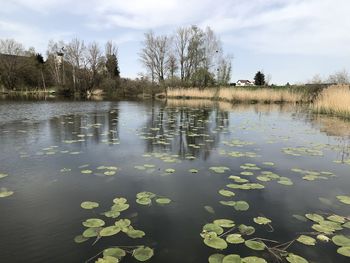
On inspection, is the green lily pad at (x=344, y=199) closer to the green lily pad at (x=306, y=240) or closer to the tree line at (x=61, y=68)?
the green lily pad at (x=306, y=240)

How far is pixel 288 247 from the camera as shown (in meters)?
2.25

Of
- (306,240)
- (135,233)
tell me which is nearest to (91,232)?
(135,233)

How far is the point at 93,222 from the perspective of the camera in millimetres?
2543

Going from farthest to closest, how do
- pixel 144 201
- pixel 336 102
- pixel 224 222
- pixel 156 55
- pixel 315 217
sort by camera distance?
pixel 156 55 → pixel 336 102 → pixel 144 201 → pixel 315 217 → pixel 224 222

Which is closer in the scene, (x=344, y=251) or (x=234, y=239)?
(x=344, y=251)

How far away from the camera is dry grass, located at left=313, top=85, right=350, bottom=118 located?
11508 millimetres

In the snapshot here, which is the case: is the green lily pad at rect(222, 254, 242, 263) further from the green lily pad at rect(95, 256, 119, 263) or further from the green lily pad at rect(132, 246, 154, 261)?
the green lily pad at rect(95, 256, 119, 263)

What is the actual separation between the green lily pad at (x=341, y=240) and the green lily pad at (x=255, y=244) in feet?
2.01

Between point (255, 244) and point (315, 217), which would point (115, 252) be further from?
point (315, 217)

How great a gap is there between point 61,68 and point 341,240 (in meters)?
48.3

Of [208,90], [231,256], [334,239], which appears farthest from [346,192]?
[208,90]

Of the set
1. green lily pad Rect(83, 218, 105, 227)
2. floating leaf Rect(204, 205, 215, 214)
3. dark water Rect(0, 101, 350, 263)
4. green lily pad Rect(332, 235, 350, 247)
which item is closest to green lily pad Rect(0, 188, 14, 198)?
dark water Rect(0, 101, 350, 263)

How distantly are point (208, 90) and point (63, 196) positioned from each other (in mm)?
24371

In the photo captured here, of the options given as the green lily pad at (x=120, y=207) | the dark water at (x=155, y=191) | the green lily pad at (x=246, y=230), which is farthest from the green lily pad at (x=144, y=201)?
the green lily pad at (x=246, y=230)
